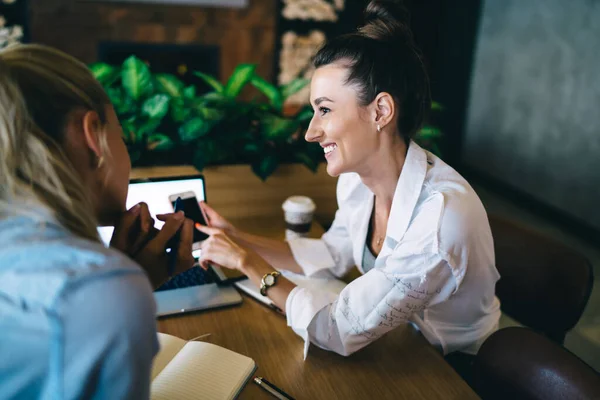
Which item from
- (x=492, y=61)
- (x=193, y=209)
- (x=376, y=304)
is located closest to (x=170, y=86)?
(x=193, y=209)

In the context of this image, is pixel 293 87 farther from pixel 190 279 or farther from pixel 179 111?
pixel 190 279

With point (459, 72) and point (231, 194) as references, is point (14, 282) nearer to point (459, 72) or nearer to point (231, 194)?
point (231, 194)

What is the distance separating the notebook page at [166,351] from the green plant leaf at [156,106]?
2.39 feet

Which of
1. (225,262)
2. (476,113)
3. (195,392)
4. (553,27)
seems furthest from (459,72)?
(195,392)

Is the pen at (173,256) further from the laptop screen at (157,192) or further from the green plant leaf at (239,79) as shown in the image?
the green plant leaf at (239,79)

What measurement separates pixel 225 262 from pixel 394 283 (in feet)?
1.26

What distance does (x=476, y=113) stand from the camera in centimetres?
440

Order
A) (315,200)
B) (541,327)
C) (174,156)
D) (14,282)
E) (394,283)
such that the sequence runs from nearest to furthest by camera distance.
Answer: (14,282)
(394,283)
(541,327)
(174,156)
(315,200)

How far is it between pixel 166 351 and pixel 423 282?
52 cm

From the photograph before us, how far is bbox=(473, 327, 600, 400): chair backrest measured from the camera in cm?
89

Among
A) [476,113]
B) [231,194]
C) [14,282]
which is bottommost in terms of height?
[476,113]

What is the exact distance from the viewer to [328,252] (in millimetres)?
1391

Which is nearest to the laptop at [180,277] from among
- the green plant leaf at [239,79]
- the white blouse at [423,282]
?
the white blouse at [423,282]

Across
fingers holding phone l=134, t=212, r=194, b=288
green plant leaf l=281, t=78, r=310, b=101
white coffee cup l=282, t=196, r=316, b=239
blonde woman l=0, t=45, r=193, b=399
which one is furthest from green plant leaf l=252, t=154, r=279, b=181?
blonde woman l=0, t=45, r=193, b=399
